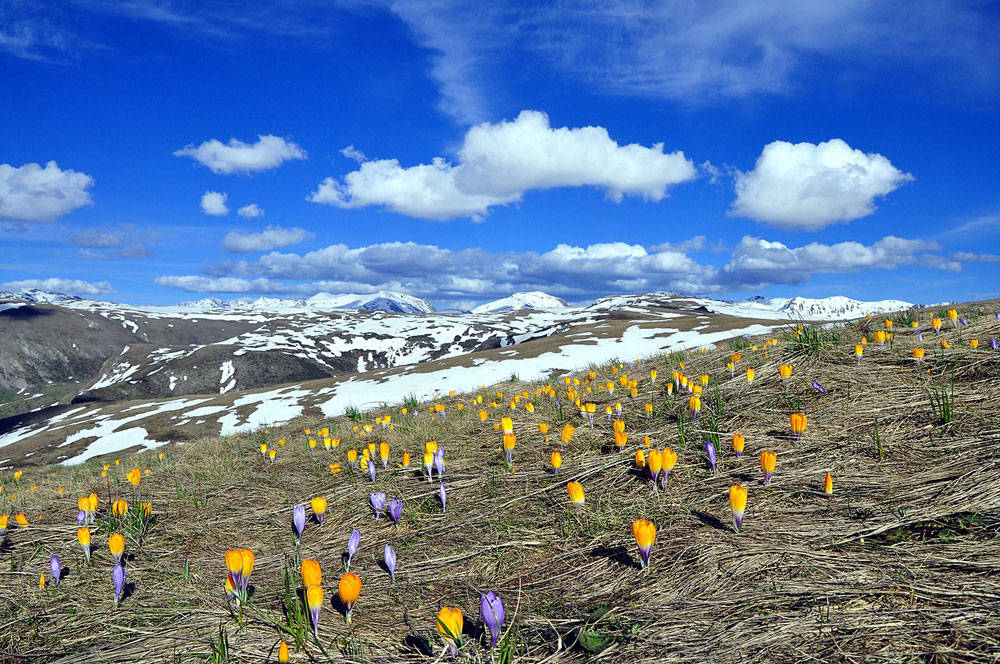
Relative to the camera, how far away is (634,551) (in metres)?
2.88

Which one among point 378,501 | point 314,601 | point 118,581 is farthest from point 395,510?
point 118,581

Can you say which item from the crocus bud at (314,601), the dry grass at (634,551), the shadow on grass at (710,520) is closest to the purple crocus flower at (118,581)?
the dry grass at (634,551)

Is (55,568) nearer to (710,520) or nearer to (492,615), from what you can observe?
(492,615)

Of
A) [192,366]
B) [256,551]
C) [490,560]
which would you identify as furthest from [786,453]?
[192,366]

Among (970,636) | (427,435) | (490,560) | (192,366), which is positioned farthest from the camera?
(192,366)

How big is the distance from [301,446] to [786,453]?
6.08 m

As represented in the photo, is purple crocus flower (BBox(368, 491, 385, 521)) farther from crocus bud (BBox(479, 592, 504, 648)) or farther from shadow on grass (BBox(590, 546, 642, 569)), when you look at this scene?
crocus bud (BBox(479, 592, 504, 648))

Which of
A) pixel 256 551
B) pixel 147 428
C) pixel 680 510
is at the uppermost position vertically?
pixel 680 510

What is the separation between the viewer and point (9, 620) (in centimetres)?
277

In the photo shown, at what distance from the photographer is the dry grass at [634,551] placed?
7.14 feet

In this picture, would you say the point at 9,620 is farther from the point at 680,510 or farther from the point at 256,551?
the point at 680,510

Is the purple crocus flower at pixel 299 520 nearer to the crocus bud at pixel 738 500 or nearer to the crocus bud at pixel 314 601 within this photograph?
the crocus bud at pixel 314 601

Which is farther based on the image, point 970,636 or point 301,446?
point 301,446

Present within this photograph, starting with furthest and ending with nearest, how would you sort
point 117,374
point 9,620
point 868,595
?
1. point 117,374
2. point 9,620
3. point 868,595
